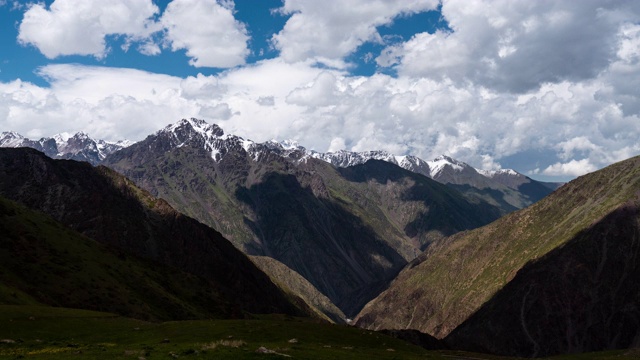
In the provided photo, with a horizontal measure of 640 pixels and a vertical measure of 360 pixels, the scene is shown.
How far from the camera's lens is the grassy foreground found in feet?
122

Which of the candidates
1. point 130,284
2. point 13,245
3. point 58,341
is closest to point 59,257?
point 13,245

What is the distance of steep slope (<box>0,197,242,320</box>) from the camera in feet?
308

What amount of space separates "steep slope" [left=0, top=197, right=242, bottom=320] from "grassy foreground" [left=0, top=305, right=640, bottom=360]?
19.7 meters

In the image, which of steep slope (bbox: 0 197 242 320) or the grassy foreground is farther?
steep slope (bbox: 0 197 242 320)

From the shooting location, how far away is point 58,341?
47562 millimetres

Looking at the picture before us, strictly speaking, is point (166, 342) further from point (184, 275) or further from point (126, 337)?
point (184, 275)

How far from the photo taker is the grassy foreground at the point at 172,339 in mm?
37281

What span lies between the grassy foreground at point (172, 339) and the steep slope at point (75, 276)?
19.7 m

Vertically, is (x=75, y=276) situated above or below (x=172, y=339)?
above

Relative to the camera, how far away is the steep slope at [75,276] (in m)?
93.9

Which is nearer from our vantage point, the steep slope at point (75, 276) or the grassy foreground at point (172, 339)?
the grassy foreground at point (172, 339)

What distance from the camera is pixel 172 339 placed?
1946 inches

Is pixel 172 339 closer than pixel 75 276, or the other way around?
pixel 172 339

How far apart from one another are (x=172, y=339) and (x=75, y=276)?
6515cm
